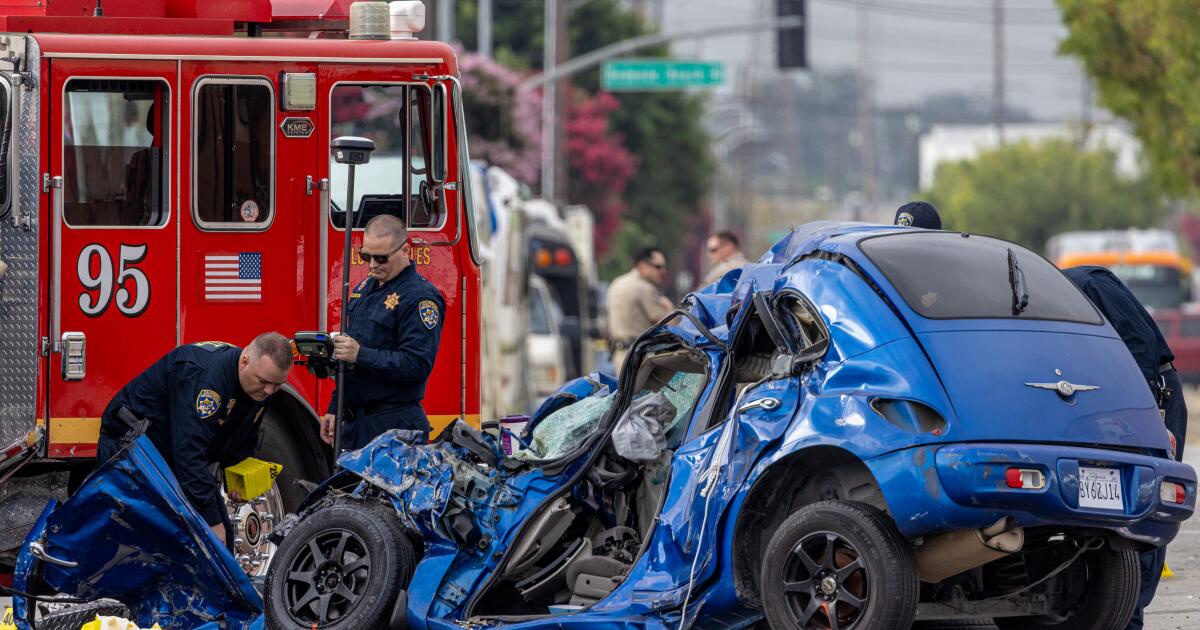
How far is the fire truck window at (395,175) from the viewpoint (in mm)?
9562

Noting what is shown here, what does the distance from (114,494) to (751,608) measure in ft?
9.23

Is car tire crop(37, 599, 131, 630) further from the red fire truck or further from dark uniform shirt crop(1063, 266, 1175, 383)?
dark uniform shirt crop(1063, 266, 1175, 383)

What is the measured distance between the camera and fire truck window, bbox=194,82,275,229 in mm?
9320

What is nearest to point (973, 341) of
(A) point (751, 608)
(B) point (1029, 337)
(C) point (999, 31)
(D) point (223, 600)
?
(B) point (1029, 337)

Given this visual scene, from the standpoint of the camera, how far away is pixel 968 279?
23.0ft

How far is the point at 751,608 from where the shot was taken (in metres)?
7.03

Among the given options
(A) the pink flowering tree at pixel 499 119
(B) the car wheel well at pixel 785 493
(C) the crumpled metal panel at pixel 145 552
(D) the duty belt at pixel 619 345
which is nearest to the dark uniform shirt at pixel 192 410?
(C) the crumpled metal panel at pixel 145 552

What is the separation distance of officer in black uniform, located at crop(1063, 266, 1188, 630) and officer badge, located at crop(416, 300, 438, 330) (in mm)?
2934

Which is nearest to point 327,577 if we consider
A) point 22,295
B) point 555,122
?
point 22,295

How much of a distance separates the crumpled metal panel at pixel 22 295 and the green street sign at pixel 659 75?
2128 cm

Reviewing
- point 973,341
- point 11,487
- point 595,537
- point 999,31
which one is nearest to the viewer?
point 973,341

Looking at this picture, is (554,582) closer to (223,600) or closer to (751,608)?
(751,608)

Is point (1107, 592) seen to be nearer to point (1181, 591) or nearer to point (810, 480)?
point (810, 480)

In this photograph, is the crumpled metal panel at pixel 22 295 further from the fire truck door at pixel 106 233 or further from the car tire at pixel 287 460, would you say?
the car tire at pixel 287 460
